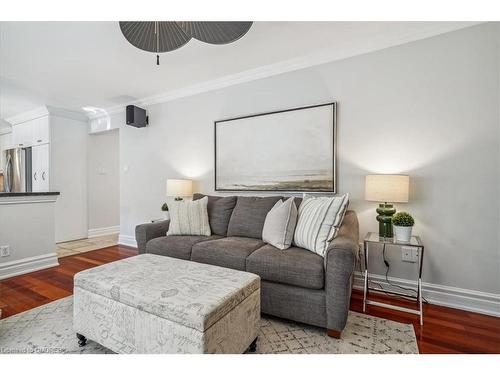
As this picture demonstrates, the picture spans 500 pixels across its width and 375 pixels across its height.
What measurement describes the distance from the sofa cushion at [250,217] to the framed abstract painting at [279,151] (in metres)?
0.38

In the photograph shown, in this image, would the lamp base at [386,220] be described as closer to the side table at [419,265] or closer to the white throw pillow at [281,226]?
the side table at [419,265]

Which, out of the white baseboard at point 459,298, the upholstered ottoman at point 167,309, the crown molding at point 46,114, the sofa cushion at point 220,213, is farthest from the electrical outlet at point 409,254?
the crown molding at point 46,114

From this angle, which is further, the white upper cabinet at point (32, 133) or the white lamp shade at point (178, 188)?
the white upper cabinet at point (32, 133)

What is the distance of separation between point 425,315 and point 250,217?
162 cm

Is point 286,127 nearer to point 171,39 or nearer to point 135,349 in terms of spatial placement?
point 171,39

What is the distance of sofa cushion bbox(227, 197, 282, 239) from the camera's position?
2492 mm

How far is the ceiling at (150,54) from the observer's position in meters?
2.15

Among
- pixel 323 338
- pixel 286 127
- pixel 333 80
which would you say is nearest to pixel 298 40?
pixel 333 80

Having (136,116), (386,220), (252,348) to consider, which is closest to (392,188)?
(386,220)

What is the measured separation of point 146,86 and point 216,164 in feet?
4.76

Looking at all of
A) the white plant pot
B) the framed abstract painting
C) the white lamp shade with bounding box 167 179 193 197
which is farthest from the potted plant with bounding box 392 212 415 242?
the white lamp shade with bounding box 167 179 193 197

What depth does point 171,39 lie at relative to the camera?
1658 millimetres

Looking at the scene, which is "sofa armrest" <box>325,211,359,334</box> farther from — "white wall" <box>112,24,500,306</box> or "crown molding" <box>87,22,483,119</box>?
"crown molding" <box>87,22,483,119</box>
